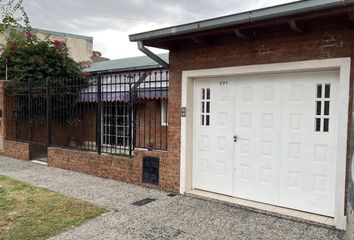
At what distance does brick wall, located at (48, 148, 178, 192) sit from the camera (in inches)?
303

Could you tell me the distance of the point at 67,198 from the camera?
703 cm

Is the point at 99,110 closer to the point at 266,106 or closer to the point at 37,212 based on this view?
the point at 37,212

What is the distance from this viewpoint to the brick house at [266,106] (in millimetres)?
5266

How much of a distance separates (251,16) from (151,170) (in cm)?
438

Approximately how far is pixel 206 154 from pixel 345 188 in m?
2.94

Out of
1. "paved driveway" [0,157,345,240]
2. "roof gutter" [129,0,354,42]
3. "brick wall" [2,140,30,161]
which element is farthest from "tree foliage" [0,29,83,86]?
"roof gutter" [129,0,354,42]

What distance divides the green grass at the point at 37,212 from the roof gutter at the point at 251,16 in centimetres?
379

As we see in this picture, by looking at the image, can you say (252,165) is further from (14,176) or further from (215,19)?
(14,176)

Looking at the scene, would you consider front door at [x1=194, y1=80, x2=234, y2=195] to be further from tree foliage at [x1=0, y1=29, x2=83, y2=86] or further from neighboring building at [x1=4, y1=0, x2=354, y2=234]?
tree foliage at [x1=0, y1=29, x2=83, y2=86]

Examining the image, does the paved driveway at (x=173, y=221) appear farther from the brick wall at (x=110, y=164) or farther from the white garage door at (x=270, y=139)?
the white garage door at (x=270, y=139)

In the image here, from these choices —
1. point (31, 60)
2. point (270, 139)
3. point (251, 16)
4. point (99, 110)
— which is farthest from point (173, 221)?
point (31, 60)

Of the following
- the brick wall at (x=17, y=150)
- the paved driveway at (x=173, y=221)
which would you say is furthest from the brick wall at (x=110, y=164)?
the brick wall at (x=17, y=150)

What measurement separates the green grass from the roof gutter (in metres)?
3.79

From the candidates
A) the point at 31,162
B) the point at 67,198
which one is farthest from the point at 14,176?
the point at 67,198
